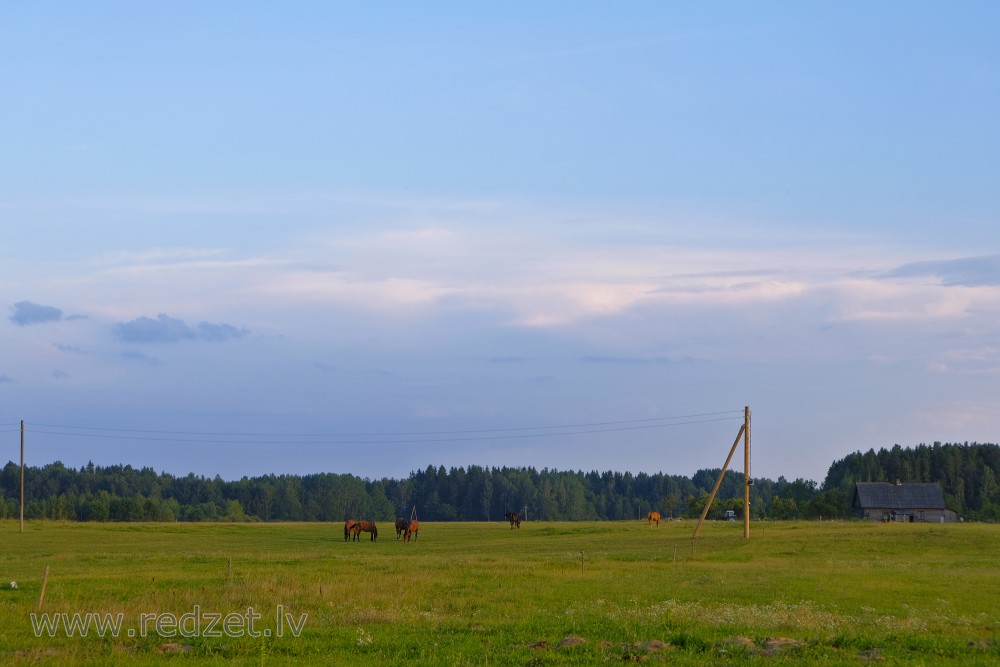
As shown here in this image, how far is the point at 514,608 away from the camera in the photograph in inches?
1037

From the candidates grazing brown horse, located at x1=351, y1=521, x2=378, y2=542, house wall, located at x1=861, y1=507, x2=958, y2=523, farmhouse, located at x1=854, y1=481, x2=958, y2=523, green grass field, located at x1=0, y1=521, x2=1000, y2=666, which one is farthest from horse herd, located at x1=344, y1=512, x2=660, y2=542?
farmhouse, located at x1=854, y1=481, x2=958, y2=523

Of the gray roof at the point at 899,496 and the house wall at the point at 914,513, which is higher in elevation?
the gray roof at the point at 899,496

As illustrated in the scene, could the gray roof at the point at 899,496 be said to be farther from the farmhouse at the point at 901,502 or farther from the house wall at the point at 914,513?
the house wall at the point at 914,513

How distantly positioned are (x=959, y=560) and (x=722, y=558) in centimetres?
1109

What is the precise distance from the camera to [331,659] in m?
18.0

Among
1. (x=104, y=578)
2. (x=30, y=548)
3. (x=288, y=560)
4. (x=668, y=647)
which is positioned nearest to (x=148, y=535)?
(x=30, y=548)

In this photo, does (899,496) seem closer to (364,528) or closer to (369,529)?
(369,529)

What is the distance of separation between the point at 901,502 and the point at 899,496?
1.03m

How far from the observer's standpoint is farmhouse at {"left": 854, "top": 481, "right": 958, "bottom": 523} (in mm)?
123750

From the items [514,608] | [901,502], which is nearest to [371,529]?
[514,608]

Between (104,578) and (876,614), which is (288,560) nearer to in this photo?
(104,578)

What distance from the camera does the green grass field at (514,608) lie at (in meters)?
18.0

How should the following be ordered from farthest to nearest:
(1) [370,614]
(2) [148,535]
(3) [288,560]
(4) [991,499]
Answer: (4) [991,499] → (2) [148,535] → (3) [288,560] → (1) [370,614]

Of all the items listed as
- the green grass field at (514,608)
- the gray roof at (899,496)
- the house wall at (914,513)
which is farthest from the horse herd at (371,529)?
the gray roof at (899,496)
